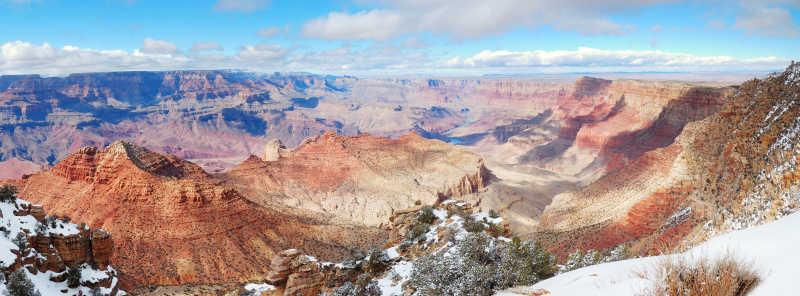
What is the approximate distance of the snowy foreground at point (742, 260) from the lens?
169 inches

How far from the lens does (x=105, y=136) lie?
184750mm

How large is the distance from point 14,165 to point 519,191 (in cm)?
16119

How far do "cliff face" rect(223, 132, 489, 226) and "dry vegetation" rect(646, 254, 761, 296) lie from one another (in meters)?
50.9

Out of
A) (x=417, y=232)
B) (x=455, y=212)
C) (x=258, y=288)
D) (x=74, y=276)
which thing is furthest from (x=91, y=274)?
(x=455, y=212)

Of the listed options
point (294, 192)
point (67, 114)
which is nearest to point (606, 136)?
point (294, 192)

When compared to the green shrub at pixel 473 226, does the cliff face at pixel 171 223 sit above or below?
below

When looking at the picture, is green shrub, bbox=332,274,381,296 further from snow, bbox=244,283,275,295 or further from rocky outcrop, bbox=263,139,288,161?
rocky outcrop, bbox=263,139,288,161

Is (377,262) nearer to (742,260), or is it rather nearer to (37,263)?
(37,263)

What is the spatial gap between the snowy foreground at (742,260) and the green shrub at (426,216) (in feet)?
57.7

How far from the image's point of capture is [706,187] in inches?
926

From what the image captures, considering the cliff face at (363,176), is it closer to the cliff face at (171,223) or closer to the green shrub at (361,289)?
the cliff face at (171,223)

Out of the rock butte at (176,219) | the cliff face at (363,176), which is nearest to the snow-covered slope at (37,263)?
the rock butte at (176,219)

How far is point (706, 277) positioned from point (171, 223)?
34.9 meters

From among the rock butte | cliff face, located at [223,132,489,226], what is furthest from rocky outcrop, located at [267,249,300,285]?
cliff face, located at [223,132,489,226]
